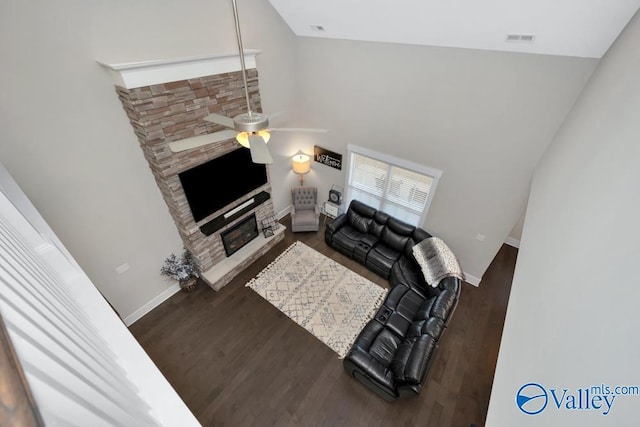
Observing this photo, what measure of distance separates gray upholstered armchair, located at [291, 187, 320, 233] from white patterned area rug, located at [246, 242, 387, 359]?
2.69 ft

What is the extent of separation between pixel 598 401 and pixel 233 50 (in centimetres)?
504

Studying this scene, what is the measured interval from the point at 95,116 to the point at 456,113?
15.8ft

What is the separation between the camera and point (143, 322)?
441cm

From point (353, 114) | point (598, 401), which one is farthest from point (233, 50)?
point (598, 401)

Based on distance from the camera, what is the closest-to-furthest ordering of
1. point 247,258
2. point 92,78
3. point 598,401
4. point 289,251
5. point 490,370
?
point 598,401
point 92,78
point 490,370
point 247,258
point 289,251

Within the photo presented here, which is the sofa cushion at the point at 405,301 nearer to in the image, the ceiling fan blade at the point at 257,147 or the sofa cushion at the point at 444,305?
the sofa cushion at the point at 444,305

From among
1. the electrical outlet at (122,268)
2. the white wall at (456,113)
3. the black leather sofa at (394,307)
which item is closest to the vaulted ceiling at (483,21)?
the white wall at (456,113)

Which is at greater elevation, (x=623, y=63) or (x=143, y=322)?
(x=623, y=63)

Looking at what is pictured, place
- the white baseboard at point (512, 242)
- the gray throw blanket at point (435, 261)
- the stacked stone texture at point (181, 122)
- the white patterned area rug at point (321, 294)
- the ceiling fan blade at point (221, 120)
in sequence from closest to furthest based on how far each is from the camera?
the ceiling fan blade at point (221, 120) < the stacked stone texture at point (181, 122) < the gray throw blanket at point (435, 261) < the white patterned area rug at point (321, 294) < the white baseboard at point (512, 242)

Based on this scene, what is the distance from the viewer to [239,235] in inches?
209

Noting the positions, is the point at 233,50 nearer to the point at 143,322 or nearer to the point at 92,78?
the point at 92,78

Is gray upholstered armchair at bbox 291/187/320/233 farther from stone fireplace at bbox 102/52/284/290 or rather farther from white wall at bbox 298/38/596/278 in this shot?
stone fireplace at bbox 102/52/284/290

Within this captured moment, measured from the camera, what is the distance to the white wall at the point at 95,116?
261 centimetres

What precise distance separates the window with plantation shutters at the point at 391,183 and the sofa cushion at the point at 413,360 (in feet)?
8.12
